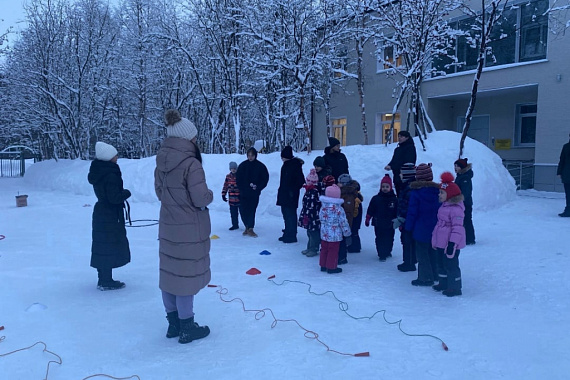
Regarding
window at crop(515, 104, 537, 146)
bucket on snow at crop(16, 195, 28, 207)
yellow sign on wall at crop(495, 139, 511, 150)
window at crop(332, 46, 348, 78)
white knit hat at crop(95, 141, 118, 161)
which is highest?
window at crop(332, 46, 348, 78)

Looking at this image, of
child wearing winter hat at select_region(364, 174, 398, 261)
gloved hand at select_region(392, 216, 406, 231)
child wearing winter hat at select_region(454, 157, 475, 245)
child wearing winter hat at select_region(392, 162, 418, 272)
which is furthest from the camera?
child wearing winter hat at select_region(454, 157, 475, 245)

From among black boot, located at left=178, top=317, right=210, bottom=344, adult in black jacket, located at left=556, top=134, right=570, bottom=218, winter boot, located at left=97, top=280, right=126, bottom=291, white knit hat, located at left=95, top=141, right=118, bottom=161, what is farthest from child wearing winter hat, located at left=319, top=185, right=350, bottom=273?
adult in black jacket, located at left=556, top=134, right=570, bottom=218

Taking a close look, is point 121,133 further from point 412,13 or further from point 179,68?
point 412,13

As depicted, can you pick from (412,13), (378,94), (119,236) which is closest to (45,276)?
(119,236)

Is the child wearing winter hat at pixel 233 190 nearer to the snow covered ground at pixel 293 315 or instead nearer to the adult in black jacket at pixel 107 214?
the snow covered ground at pixel 293 315

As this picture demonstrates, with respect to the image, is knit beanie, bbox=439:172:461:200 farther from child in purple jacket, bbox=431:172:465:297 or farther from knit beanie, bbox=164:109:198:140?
knit beanie, bbox=164:109:198:140

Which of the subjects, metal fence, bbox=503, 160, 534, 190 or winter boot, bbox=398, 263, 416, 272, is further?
metal fence, bbox=503, 160, 534, 190

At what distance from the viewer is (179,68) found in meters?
22.3

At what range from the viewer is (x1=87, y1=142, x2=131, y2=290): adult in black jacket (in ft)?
16.5

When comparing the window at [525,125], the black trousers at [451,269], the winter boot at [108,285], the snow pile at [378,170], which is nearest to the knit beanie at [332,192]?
the black trousers at [451,269]

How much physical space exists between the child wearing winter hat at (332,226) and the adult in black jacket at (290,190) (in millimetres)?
1792

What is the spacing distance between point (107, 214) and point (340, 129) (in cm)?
1833

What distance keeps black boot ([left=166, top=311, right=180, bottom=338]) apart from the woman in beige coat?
0.18 m

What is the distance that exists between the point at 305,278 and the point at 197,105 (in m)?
20.5
